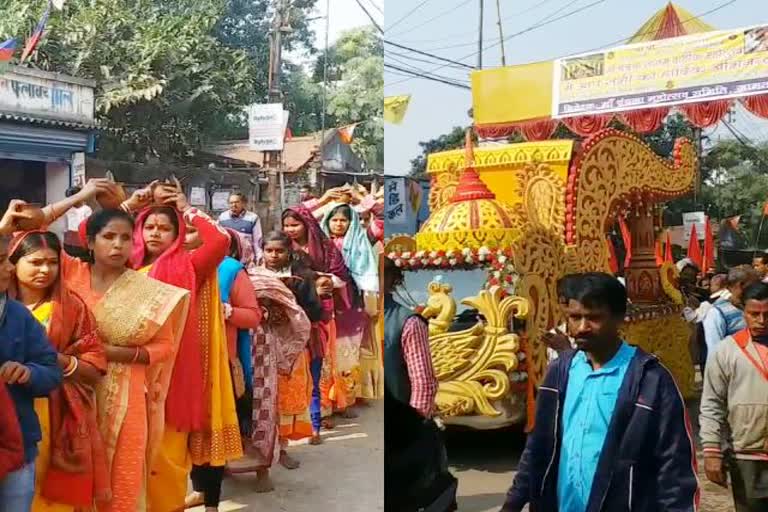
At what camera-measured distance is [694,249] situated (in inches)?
92.3

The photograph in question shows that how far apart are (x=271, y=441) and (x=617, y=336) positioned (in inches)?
44.0

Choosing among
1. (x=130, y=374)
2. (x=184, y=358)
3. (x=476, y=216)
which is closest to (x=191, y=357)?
(x=184, y=358)

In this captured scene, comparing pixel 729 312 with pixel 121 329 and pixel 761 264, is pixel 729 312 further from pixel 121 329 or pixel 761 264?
pixel 121 329

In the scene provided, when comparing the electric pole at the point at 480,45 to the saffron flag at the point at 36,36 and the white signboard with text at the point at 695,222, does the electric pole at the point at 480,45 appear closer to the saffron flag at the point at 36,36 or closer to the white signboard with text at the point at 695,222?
the white signboard with text at the point at 695,222

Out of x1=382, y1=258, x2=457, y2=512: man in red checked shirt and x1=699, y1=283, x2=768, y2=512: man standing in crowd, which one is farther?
x1=382, y1=258, x2=457, y2=512: man in red checked shirt

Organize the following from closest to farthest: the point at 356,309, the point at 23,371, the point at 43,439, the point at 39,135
Result: 1. the point at 23,371
2. the point at 43,439
3. the point at 39,135
4. the point at 356,309

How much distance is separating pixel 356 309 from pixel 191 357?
0.57 metres

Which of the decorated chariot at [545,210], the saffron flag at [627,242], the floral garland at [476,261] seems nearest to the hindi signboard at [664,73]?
the decorated chariot at [545,210]

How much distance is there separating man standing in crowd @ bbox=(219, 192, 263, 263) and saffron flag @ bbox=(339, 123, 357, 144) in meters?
0.35

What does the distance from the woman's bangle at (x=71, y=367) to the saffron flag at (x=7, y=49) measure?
2.48 feet

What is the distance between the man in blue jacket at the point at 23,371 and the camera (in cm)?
192

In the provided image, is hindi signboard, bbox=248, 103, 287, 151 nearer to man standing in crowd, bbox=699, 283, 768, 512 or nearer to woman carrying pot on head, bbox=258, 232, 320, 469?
woman carrying pot on head, bbox=258, 232, 320, 469

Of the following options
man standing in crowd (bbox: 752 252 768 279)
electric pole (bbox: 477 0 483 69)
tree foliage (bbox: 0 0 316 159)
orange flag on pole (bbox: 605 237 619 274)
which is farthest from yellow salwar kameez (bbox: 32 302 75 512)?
man standing in crowd (bbox: 752 252 768 279)

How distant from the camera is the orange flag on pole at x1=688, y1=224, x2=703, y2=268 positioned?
7.66 ft
